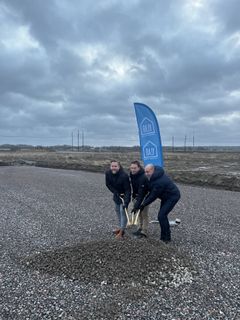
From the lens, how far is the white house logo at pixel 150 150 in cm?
925

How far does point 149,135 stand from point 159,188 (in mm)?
2517

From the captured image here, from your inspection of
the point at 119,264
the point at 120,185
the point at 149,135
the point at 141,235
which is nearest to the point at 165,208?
the point at 141,235

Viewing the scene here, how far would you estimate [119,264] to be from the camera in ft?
20.3

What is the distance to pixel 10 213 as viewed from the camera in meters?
12.4

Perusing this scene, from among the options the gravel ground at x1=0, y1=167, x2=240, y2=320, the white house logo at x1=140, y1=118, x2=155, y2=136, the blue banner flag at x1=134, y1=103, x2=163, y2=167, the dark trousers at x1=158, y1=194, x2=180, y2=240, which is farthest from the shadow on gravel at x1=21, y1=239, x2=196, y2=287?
the white house logo at x1=140, y1=118, x2=155, y2=136

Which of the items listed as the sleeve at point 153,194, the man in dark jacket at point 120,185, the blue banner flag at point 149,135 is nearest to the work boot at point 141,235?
the man in dark jacket at point 120,185

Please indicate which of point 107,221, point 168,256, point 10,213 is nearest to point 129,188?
point 168,256

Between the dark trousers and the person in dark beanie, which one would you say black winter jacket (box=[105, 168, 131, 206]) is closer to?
the person in dark beanie

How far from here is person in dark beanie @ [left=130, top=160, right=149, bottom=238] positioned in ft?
24.8

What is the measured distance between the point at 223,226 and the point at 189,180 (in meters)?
14.3

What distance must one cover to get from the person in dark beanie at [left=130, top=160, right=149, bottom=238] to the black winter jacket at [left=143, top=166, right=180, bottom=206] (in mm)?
166

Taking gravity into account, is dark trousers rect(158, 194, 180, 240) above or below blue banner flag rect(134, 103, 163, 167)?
below

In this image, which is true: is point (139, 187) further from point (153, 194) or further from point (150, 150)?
point (150, 150)

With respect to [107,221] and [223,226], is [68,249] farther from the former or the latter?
[223,226]
